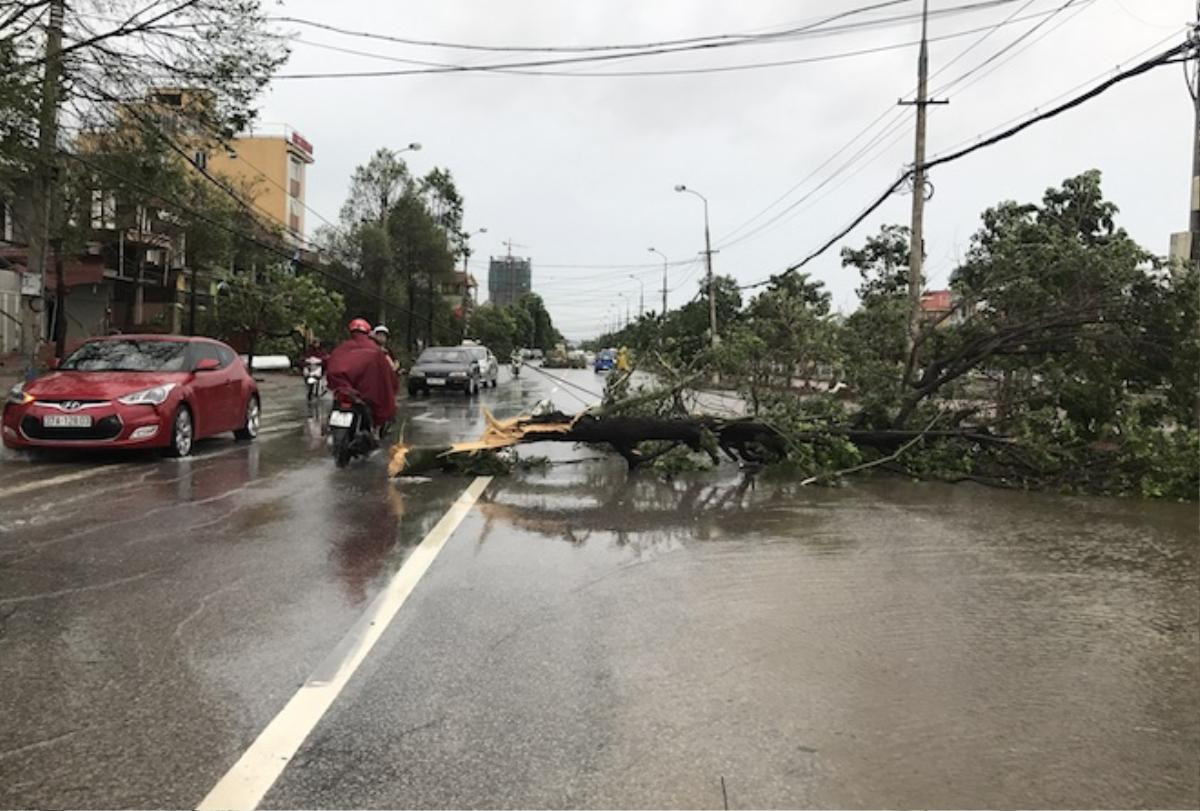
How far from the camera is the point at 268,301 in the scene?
3662 cm

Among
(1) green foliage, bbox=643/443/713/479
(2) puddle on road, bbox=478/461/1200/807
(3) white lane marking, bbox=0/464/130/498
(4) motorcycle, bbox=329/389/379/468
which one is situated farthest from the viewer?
(1) green foliage, bbox=643/443/713/479

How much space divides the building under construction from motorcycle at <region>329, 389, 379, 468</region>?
91.2m

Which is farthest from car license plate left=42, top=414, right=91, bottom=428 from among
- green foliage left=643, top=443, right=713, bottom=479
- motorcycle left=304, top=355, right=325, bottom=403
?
motorcycle left=304, top=355, right=325, bottom=403

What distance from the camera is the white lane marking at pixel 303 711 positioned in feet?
10.4

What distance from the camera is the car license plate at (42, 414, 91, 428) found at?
1040cm

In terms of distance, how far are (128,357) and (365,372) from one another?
3.05 m

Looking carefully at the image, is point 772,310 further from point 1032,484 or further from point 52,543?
point 52,543

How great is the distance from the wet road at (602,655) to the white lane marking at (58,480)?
0.37 meters

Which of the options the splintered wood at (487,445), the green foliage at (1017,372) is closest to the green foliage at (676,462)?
the green foliage at (1017,372)

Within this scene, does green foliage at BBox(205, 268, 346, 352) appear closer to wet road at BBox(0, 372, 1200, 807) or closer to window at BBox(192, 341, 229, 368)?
window at BBox(192, 341, 229, 368)

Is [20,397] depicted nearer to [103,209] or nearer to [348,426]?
[348,426]

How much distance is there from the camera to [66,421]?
34.1 feet

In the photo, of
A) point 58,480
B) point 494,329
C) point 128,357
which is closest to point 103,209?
point 128,357

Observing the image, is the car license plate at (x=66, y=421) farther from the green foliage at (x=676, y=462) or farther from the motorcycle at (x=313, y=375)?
the motorcycle at (x=313, y=375)
